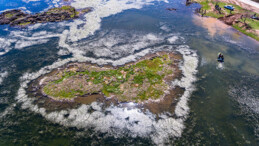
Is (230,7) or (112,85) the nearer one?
(112,85)

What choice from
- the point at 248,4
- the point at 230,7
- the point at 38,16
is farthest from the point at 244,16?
the point at 38,16

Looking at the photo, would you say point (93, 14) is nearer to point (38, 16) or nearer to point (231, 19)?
point (38, 16)

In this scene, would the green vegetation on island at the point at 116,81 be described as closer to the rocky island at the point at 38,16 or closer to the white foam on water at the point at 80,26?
the white foam on water at the point at 80,26

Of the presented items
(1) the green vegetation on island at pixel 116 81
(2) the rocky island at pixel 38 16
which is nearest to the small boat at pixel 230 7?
(1) the green vegetation on island at pixel 116 81

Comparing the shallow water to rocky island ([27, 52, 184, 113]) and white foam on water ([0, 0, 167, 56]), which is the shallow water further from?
rocky island ([27, 52, 184, 113])

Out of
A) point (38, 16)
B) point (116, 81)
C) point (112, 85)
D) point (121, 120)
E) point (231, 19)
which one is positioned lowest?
point (121, 120)

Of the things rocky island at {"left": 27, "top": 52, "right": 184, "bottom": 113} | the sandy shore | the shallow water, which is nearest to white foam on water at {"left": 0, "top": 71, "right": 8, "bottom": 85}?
the shallow water

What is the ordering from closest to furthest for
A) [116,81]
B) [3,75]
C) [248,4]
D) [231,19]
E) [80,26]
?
[116,81] → [3,75] → [80,26] → [231,19] → [248,4]

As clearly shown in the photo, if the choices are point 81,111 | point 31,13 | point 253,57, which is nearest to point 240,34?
point 253,57
